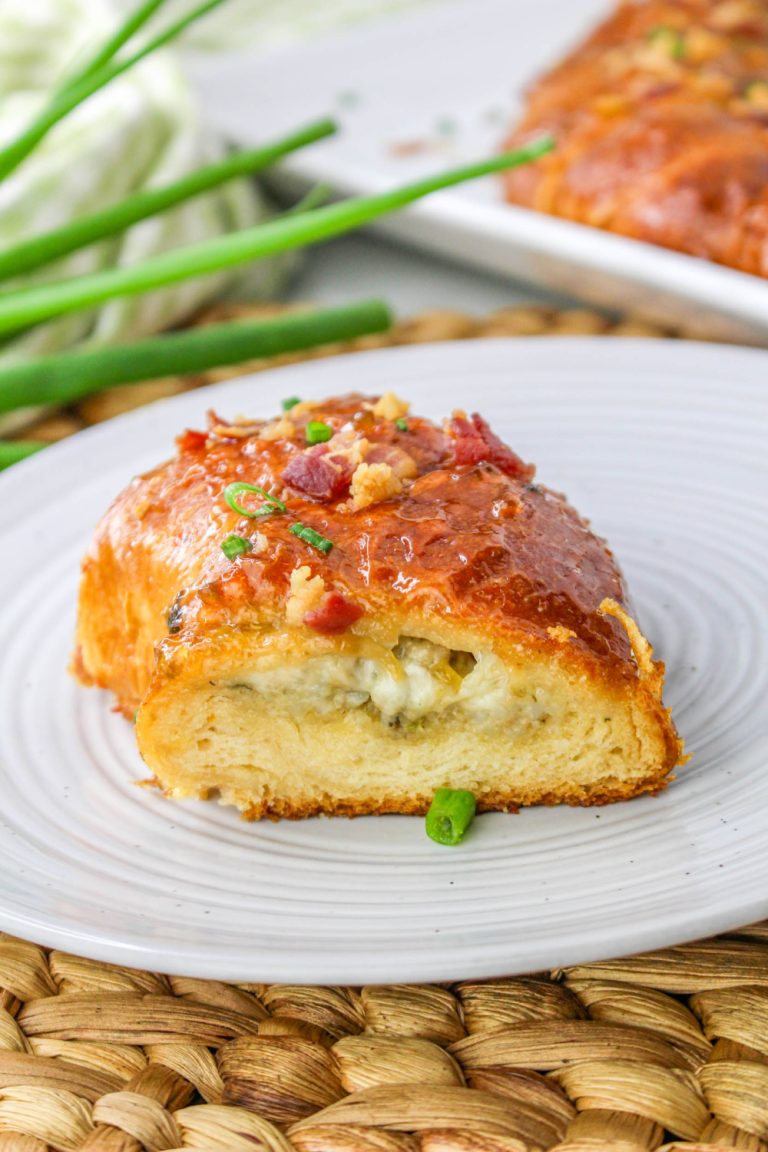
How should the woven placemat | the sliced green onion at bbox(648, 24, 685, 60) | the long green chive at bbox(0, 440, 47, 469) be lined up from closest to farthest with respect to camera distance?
the woven placemat, the long green chive at bbox(0, 440, 47, 469), the sliced green onion at bbox(648, 24, 685, 60)

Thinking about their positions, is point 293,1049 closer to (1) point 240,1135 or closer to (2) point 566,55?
(1) point 240,1135

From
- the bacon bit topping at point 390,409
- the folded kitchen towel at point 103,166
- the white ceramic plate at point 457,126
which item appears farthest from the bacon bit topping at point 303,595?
the folded kitchen towel at point 103,166

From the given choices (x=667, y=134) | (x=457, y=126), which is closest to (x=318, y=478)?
(x=667, y=134)

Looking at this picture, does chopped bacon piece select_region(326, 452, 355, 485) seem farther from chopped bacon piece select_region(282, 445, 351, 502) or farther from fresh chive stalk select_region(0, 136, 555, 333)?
fresh chive stalk select_region(0, 136, 555, 333)

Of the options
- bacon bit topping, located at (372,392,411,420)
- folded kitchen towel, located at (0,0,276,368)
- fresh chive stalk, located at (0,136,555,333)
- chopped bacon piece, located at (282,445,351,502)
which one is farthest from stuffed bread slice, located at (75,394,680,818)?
folded kitchen towel, located at (0,0,276,368)

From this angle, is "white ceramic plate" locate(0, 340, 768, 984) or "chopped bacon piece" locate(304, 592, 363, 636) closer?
"white ceramic plate" locate(0, 340, 768, 984)

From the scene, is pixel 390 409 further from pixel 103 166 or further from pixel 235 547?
pixel 103 166

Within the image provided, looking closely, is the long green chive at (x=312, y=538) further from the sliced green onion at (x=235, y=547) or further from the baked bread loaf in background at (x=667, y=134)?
the baked bread loaf in background at (x=667, y=134)

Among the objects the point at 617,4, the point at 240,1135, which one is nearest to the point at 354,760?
the point at 240,1135

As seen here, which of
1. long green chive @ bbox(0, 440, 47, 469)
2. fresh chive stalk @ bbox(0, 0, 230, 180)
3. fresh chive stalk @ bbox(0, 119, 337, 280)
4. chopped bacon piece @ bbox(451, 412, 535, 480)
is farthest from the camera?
fresh chive stalk @ bbox(0, 119, 337, 280)
